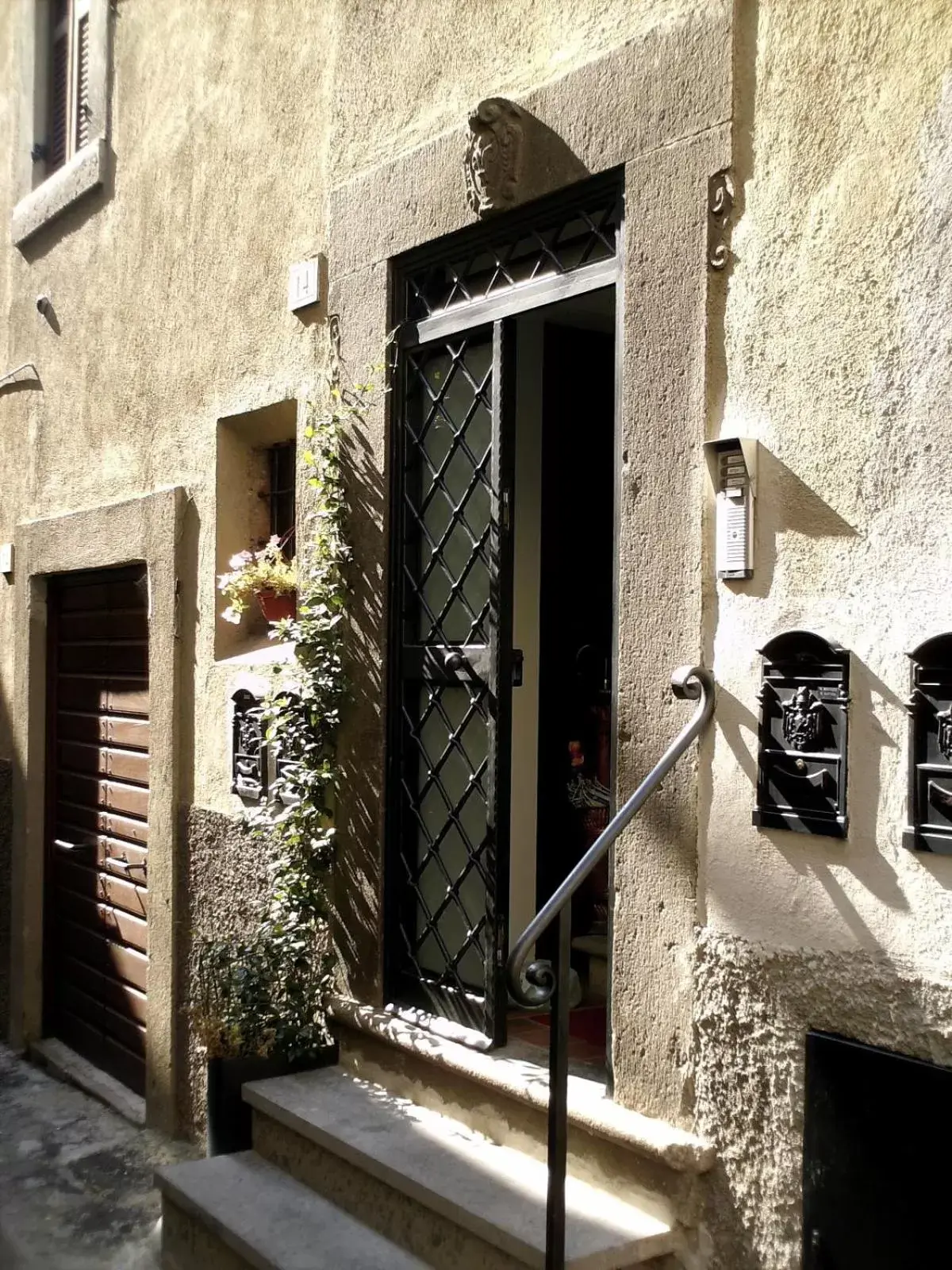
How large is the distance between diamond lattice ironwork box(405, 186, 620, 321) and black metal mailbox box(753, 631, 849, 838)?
133 cm

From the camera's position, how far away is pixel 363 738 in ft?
14.0

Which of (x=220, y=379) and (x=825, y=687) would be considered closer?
(x=825, y=687)

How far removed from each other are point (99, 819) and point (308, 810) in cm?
257

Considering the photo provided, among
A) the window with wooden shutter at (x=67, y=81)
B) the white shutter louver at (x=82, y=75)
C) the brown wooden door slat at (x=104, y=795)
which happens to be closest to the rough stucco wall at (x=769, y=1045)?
the brown wooden door slat at (x=104, y=795)

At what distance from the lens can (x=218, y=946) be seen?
15.2 feet

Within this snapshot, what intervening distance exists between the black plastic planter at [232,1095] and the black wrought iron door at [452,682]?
18.5 inches

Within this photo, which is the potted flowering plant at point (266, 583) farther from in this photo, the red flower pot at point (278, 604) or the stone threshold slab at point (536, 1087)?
the stone threshold slab at point (536, 1087)

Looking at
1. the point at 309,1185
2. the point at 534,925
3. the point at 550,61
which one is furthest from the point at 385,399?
the point at 309,1185

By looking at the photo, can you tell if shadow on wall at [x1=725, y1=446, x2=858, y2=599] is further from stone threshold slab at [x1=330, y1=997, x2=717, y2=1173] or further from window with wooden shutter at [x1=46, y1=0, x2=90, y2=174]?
window with wooden shutter at [x1=46, y1=0, x2=90, y2=174]

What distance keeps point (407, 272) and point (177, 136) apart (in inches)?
77.9

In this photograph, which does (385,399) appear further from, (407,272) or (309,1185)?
(309,1185)

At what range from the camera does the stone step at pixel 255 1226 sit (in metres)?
3.39

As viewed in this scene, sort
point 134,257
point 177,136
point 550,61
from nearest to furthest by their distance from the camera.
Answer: point 550,61 < point 177,136 < point 134,257

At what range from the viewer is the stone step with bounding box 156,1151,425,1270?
11.1 feet
